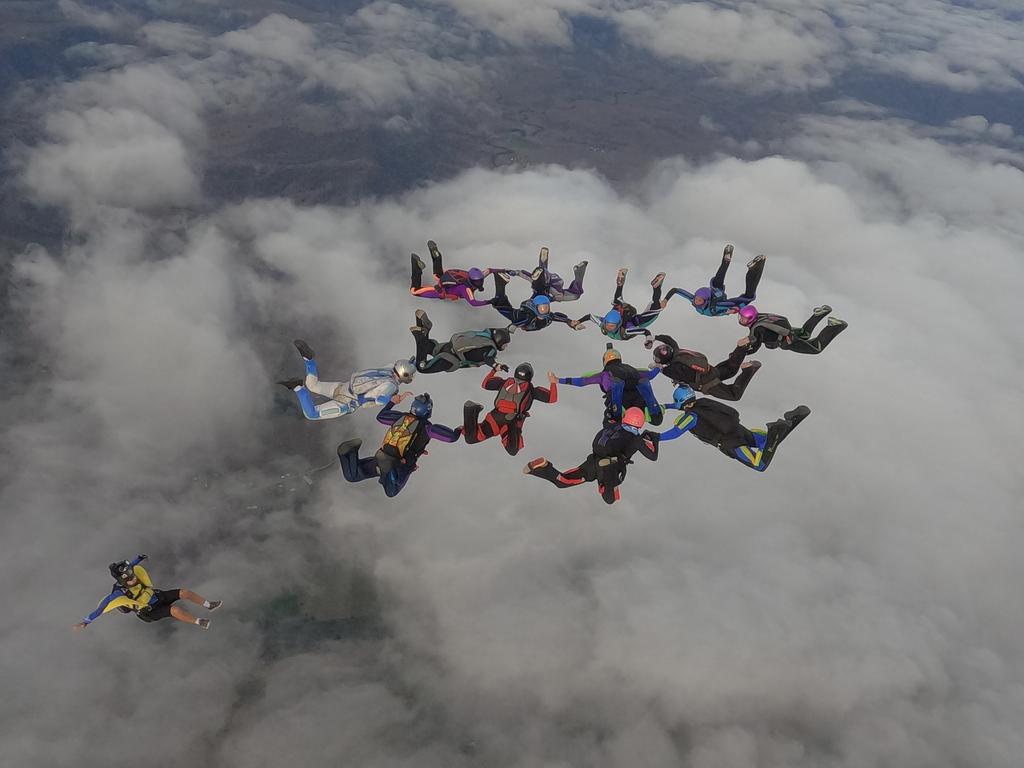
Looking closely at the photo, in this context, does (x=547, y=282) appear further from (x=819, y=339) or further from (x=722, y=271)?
(x=819, y=339)

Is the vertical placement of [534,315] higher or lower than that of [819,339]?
lower

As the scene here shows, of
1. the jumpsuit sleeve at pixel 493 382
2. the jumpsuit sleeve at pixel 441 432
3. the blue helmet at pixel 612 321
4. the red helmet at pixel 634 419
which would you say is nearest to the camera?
the red helmet at pixel 634 419

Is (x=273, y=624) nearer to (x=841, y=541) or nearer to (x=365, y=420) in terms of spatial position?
(x=365, y=420)

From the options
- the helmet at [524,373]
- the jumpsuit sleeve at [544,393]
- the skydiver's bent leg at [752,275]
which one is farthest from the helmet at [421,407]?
the skydiver's bent leg at [752,275]

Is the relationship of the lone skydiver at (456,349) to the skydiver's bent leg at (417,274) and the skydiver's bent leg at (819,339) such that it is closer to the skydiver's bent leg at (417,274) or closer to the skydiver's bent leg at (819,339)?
the skydiver's bent leg at (417,274)

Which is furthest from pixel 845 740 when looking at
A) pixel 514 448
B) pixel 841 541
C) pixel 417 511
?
pixel 514 448

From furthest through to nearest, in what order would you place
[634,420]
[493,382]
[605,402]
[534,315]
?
[534,315], [605,402], [493,382], [634,420]

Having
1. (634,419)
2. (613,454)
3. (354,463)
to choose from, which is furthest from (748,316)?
(354,463)
